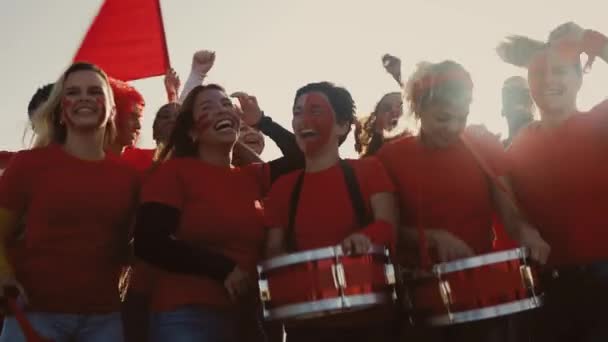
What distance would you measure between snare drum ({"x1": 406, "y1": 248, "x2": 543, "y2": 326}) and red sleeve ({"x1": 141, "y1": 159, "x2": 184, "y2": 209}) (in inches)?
58.1

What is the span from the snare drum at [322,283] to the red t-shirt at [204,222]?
0.58 m

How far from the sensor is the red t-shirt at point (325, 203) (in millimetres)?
4105

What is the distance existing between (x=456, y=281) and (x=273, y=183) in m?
1.41

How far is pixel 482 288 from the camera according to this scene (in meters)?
3.77

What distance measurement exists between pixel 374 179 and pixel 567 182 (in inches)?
47.8

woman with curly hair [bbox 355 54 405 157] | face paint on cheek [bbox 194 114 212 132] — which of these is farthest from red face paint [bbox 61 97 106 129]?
woman with curly hair [bbox 355 54 405 157]

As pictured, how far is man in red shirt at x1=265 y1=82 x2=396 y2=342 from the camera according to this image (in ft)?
13.0

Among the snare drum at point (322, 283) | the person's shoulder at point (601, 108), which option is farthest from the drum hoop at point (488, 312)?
the person's shoulder at point (601, 108)

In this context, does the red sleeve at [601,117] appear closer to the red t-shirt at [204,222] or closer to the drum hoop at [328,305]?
the drum hoop at [328,305]

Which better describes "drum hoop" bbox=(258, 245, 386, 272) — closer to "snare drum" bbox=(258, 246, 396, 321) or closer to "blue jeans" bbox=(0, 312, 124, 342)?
"snare drum" bbox=(258, 246, 396, 321)

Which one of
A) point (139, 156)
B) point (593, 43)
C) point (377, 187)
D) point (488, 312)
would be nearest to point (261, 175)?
point (377, 187)

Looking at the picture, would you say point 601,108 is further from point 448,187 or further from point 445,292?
point 445,292

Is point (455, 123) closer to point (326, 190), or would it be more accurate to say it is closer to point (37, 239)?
point (326, 190)

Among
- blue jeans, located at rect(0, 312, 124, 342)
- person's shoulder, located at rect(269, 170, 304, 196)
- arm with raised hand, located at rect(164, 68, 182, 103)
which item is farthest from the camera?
arm with raised hand, located at rect(164, 68, 182, 103)
